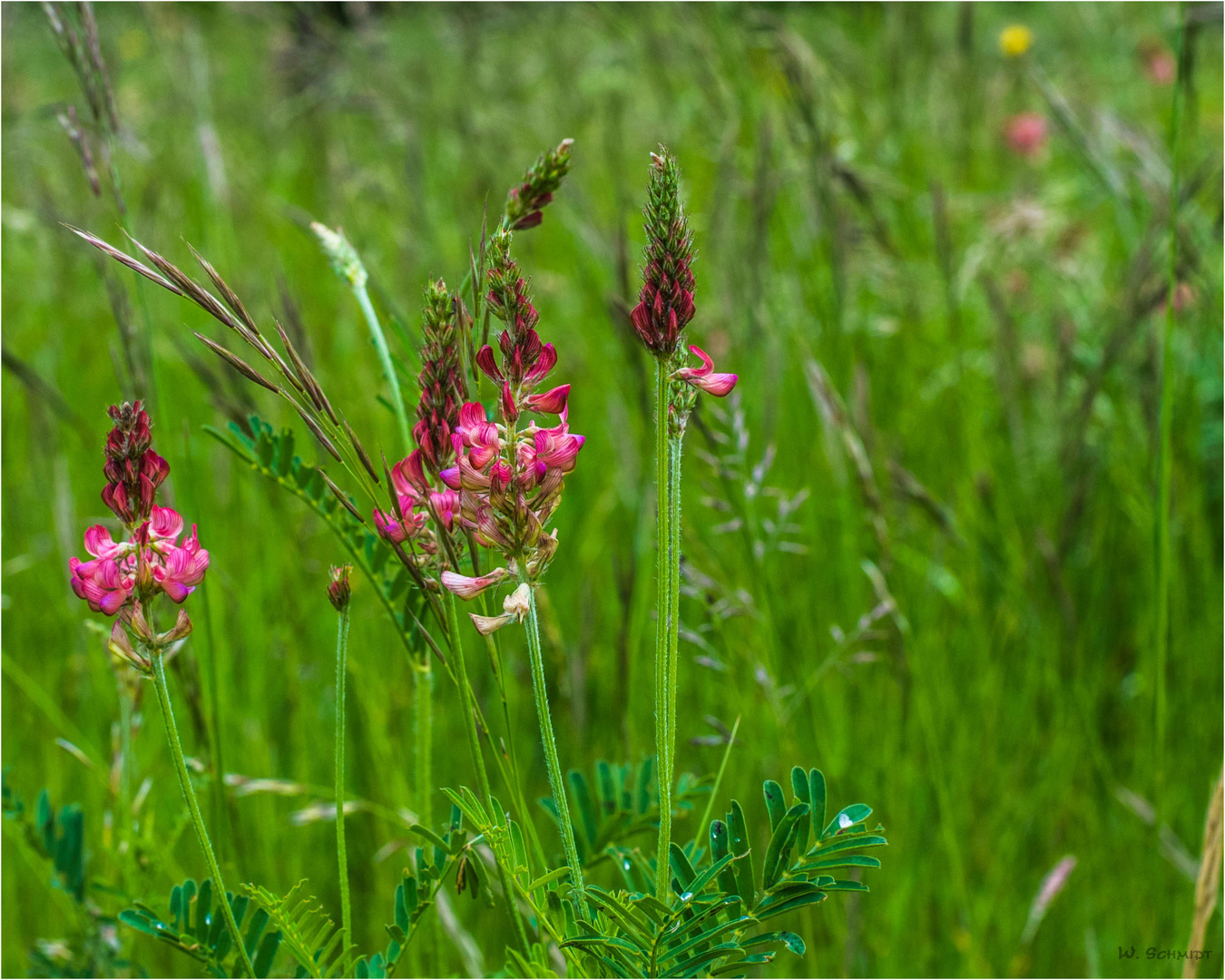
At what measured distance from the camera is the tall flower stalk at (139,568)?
68cm

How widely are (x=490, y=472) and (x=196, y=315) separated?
3.37 metres

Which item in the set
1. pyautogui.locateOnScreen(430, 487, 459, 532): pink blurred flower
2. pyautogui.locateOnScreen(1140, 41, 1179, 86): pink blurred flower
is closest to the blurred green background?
pyautogui.locateOnScreen(430, 487, 459, 532): pink blurred flower

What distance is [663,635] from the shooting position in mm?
681

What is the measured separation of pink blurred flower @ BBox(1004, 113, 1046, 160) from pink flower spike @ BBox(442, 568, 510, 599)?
12.0 feet

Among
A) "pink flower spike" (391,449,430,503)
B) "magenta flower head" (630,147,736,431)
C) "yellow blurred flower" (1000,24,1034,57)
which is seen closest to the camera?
"magenta flower head" (630,147,736,431)

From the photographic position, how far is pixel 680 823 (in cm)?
148

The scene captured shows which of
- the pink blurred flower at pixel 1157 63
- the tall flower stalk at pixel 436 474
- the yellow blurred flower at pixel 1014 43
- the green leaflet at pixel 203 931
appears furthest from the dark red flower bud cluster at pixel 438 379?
the pink blurred flower at pixel 1157 63

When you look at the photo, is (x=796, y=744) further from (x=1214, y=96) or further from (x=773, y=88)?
(x=1214, y=96)

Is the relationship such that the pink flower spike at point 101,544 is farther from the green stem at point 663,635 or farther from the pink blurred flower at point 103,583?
the green stem at point 663,635

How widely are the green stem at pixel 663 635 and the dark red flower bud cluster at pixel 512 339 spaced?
79mm

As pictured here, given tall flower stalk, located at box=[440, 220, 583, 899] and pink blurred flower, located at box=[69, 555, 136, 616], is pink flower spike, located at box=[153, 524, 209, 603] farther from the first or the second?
tall flower stalk, located at box=[440, 220, 583, 899]

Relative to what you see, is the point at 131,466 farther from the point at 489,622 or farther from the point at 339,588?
the point at 489,622

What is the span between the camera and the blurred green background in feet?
4.75

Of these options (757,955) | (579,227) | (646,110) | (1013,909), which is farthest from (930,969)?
(646,110)
